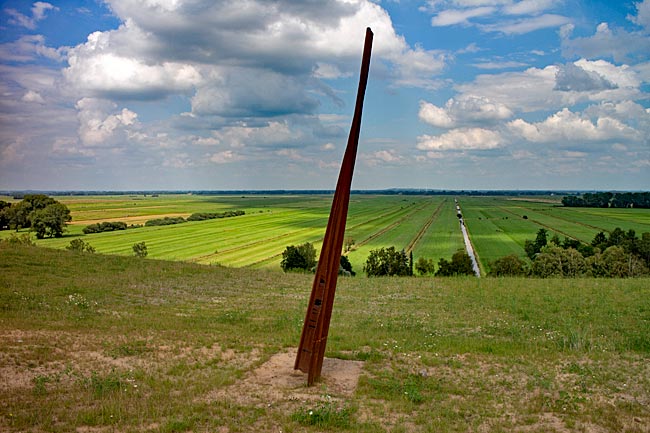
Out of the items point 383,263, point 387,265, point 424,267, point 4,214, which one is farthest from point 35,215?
point 424,267

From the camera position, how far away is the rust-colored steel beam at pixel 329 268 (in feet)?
34.9

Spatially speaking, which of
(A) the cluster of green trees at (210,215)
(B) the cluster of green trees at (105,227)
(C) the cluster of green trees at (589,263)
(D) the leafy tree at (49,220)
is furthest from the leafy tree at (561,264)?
(A) the cluster of green trees at (210,215)

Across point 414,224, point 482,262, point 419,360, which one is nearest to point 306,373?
point 419,360

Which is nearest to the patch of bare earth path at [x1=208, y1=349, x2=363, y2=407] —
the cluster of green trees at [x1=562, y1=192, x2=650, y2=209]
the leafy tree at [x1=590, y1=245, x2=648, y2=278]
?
the leafy tree at [x1=590, y1=245, x2=648, y2=278]

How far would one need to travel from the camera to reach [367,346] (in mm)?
13836

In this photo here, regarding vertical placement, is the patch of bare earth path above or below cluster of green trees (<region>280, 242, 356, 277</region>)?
above

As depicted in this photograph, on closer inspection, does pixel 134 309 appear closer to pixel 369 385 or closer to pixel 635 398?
pixel 369 385

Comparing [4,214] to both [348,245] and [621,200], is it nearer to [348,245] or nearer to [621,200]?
[348,245]

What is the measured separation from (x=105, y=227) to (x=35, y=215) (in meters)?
24.8

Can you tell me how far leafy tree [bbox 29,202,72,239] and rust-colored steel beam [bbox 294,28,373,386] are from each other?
2153 inches

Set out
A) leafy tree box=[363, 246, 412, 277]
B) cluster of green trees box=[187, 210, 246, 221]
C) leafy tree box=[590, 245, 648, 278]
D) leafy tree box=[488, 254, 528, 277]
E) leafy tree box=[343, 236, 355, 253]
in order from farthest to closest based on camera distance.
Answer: cluster of green trees box=[187, 210, 246, 221] < leafy tree box=[343, 236, 355, 253] < leafy tree box=[363, 246, 412, 277] < leafy tree box=[488, 254, 528, 277] < leafy tree box=[590, 245, 648, 278]

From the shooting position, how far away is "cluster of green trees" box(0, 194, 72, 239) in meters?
54.7

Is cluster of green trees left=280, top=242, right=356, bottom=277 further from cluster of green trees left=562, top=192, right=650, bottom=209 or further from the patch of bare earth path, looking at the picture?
cluster of green trees left=562, top=192, right=650, bottom=209

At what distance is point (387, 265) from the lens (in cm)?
5341
